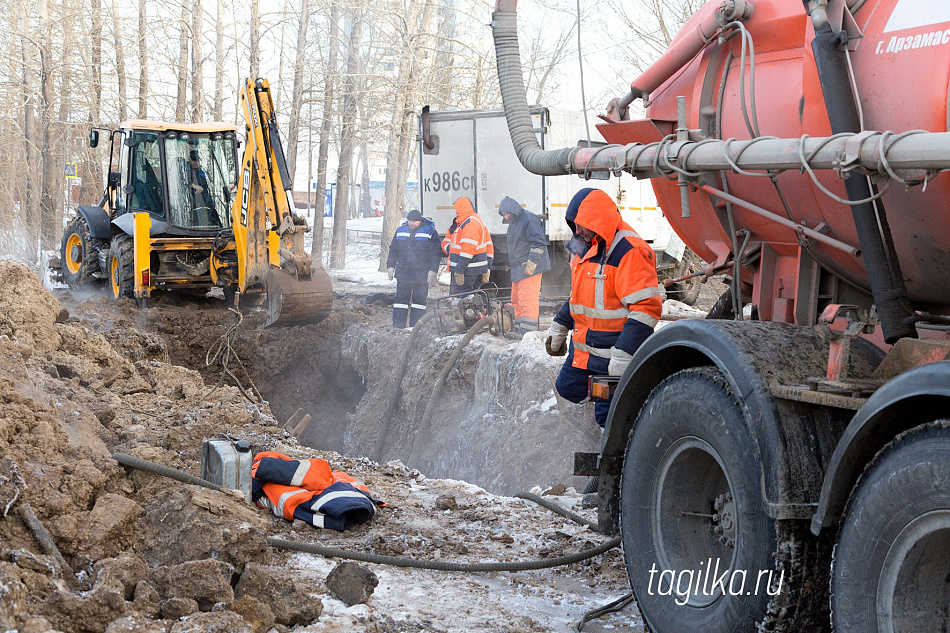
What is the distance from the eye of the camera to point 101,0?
2528 centimetres

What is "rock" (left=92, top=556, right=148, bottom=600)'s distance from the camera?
3.27 metres

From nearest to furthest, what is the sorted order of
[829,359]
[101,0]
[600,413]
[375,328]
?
1. [829,359]
2. [600,413]
3. [375,328]
4. [101,0]

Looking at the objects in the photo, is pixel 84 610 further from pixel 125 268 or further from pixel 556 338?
pixel 125 268

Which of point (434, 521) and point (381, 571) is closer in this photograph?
point (381, 571)

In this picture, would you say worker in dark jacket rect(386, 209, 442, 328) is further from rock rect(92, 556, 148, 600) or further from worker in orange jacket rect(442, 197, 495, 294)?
rock rect(92, 556, 148, 600)

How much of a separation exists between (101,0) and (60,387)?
74.8 ft

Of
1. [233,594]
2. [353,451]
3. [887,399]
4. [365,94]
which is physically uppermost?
[365,94]

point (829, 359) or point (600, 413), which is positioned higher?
point (829, 359)

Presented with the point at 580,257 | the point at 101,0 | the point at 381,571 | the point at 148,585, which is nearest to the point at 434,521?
the point at 381,571

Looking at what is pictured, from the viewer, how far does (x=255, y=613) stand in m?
3.35

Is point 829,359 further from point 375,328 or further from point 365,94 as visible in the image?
point 365,94

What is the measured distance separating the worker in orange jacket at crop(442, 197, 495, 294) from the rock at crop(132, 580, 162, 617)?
27.5 feet

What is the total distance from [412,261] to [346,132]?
41.0 ft

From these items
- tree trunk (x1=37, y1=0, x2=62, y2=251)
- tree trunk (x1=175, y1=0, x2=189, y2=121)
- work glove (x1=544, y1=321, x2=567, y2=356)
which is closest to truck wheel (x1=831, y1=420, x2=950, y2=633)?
work glove (x1=544, y1=321, x2=567, y2=356)
